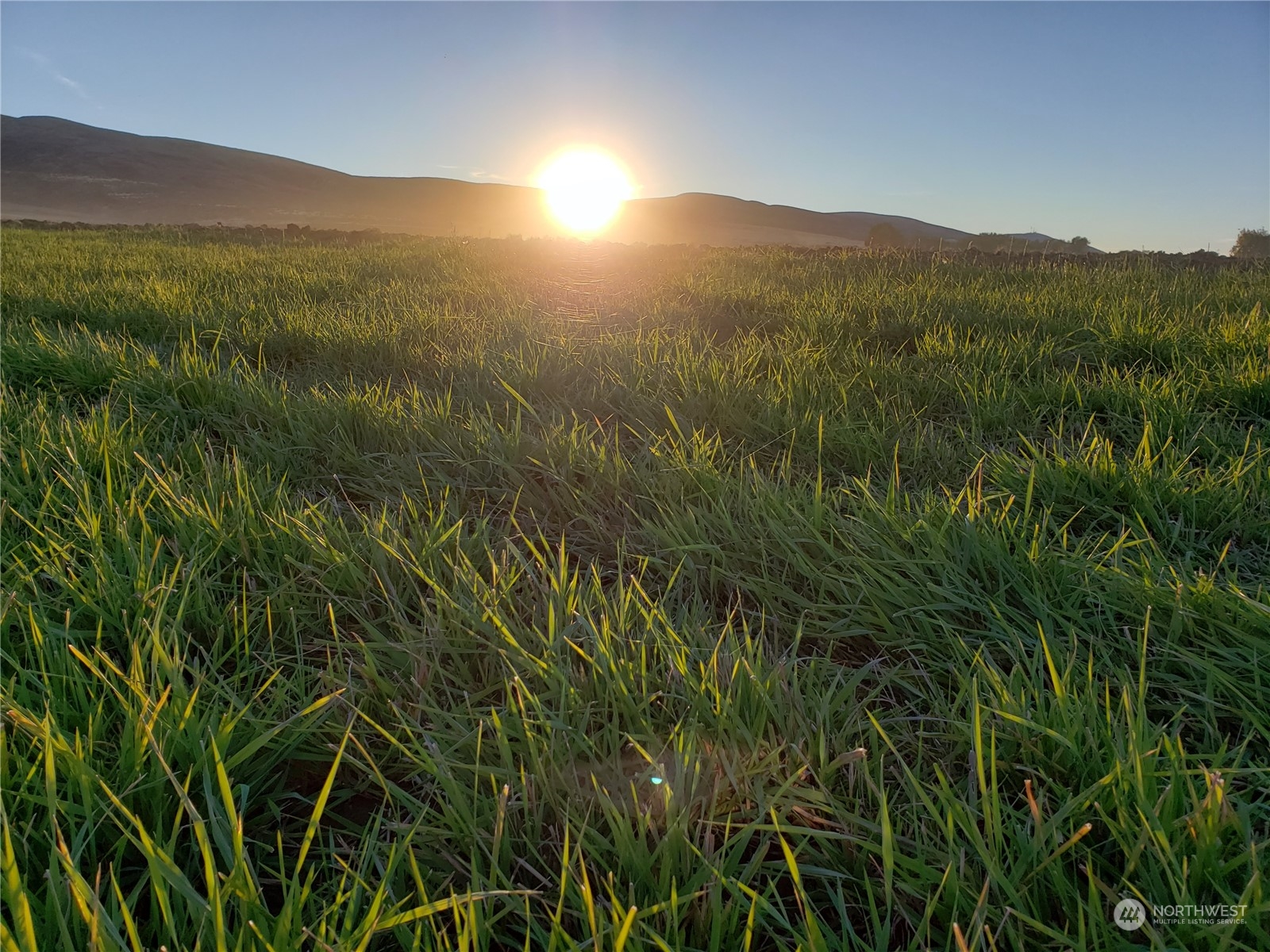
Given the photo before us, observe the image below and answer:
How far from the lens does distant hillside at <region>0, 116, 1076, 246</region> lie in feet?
163

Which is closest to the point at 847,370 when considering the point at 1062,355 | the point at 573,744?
the point at 1062,355

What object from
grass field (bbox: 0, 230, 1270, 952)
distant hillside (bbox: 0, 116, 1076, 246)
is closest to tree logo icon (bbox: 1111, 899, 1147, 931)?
grass field (bbox: 0, 230, 1270, 952)

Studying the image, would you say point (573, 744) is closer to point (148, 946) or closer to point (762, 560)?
point (148, 946)

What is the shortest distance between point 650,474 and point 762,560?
47cm

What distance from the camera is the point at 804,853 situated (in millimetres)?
873

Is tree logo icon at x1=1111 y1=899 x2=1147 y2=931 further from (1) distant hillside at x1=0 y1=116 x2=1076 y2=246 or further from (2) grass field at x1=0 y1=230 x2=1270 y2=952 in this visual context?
(1) distant hillside at x1=0 y1=116 x2=1076 y2=246

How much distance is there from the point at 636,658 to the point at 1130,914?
0.68 meters

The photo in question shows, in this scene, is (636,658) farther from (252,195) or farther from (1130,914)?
(252,195)

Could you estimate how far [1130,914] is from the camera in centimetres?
72

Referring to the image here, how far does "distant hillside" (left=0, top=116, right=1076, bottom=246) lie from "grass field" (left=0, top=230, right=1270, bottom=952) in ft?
146

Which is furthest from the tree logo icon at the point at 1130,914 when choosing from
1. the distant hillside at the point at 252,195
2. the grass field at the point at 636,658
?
the distant hillside at the point at 252,195

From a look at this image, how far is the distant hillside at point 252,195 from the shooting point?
49750mm

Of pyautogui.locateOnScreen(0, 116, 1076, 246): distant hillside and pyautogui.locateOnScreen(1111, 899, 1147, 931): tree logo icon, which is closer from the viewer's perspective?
pyautogui.locateOnScreen(1111, 899, 1147, 931): tree logo icon

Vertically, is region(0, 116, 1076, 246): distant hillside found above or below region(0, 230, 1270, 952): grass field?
above
